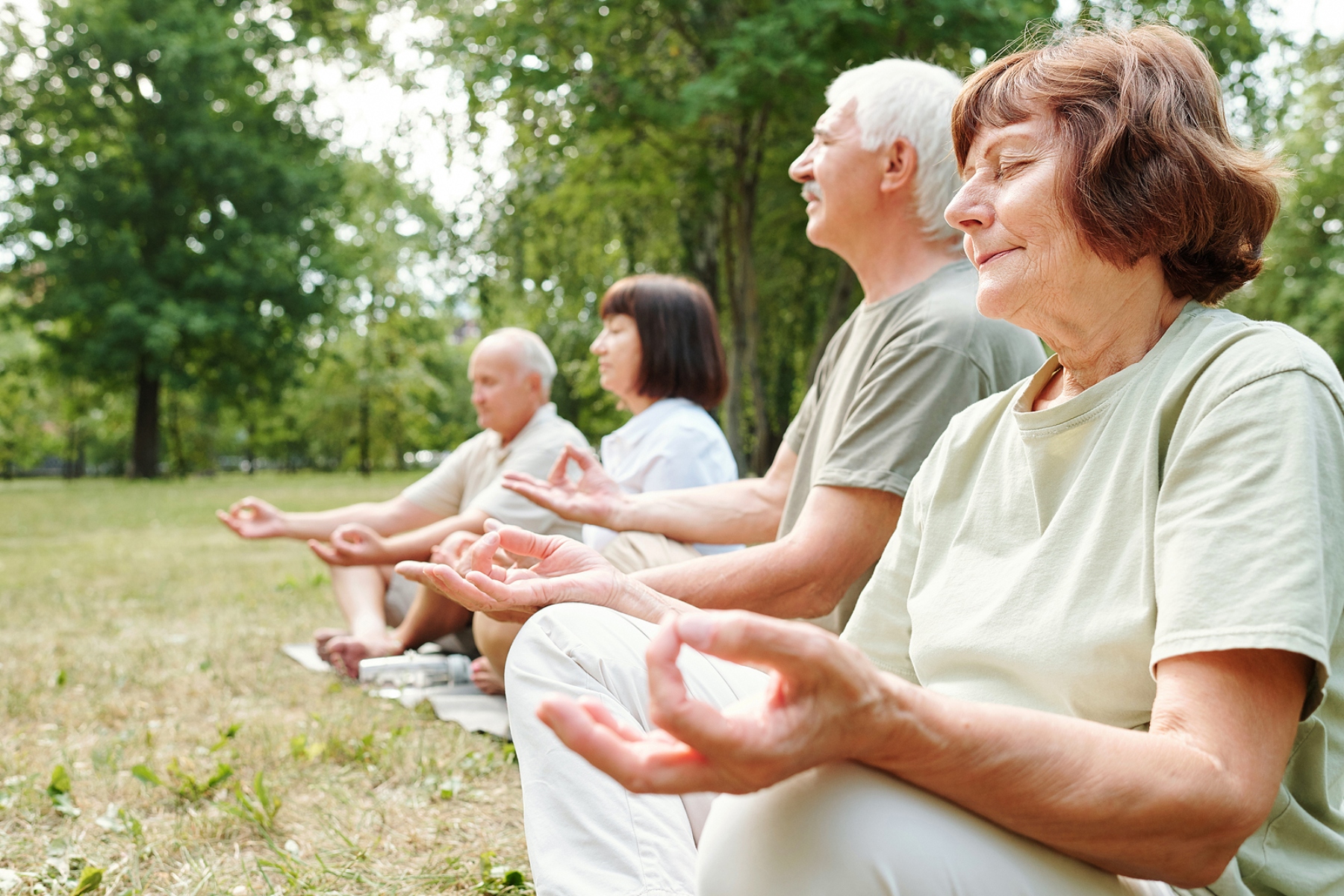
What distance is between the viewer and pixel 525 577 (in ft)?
5.71

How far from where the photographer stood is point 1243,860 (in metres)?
1.19

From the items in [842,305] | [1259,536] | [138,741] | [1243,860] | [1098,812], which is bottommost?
[138,741]

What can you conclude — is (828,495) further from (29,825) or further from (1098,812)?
(29,825)

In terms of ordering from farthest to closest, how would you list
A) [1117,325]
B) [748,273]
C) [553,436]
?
[748,273]
[553,436]
[1117,325]

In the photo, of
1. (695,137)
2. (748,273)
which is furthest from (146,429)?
(695,137)

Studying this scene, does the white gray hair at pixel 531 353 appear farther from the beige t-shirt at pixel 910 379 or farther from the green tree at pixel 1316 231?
the green tree at pixel 1316 231

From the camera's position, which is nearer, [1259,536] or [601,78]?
[1259,536]

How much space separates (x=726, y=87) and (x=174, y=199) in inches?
777

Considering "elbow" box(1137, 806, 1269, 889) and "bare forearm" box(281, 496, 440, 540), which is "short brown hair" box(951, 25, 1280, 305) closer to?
"elbow" box(1137, 806, 1269, 889)

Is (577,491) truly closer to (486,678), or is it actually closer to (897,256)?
(897,256)

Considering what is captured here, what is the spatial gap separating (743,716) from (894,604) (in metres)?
0.77

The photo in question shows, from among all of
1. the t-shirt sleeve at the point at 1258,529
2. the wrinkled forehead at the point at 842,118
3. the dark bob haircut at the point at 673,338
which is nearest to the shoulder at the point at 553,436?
the dark bob haircut at the point at 673,338

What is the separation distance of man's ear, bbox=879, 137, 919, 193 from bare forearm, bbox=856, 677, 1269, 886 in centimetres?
183

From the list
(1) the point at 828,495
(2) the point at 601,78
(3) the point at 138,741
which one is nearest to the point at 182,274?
(2) the point at 601,78
